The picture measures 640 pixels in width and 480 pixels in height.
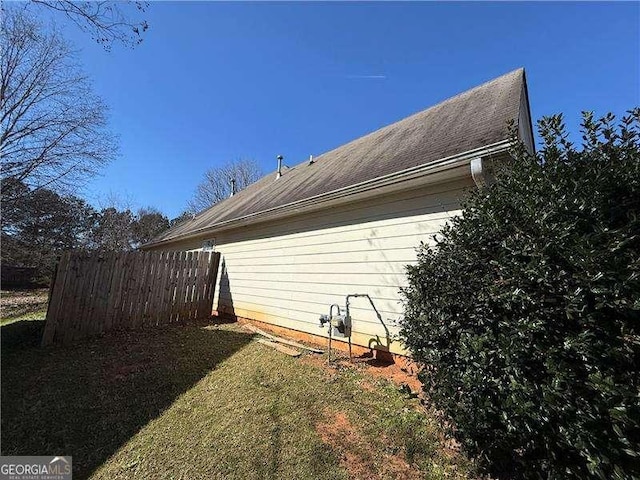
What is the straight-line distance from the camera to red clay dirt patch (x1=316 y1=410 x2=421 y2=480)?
245 centimetres

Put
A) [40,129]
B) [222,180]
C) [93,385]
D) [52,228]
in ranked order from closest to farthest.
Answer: [93,385] → [40,129] → [52,228] → [222,180]

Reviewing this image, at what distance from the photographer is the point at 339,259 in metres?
5.62

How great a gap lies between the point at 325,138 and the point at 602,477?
59.8ft

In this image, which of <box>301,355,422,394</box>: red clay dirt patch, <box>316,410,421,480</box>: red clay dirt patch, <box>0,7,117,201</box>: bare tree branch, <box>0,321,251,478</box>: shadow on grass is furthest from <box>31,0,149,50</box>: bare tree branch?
<box>0,7,117,201</box>: bare tree branch

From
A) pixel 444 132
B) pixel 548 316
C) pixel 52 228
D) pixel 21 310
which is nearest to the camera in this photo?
pixel 548 316

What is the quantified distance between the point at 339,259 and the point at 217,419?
315cm

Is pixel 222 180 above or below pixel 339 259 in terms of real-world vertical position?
above

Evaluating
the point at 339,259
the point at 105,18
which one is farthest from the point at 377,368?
the point at 105,18

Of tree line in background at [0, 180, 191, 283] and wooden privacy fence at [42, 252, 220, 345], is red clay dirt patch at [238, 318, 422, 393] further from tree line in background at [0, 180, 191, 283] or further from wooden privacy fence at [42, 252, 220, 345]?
tree line in background at [0, 180, 191, 283]

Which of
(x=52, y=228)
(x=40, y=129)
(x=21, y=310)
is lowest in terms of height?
(x=21, y=310)

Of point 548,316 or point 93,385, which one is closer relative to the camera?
point 548,316

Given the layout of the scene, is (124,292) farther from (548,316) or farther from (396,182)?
(548,316)

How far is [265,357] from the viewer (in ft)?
16.8

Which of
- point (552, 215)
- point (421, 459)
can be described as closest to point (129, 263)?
point (421, 459)
